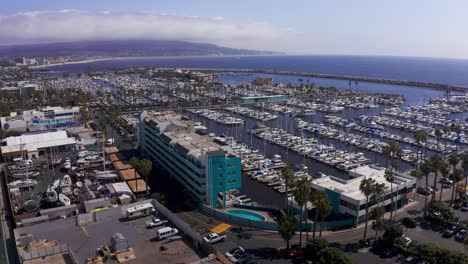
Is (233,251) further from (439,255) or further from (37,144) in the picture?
(37,144)

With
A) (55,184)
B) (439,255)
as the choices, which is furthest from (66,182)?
(439,255)

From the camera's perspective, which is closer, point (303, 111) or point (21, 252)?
point (21, 252)

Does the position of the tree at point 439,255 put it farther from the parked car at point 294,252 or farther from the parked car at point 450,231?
the parked car at point 294,252

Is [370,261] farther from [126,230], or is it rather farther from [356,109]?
[356,109]

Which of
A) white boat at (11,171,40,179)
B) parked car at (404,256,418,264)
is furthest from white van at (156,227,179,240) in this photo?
white boat at (11,171,40,179)

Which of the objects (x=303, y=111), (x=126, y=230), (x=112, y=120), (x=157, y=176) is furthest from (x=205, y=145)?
(x=303, y=111)

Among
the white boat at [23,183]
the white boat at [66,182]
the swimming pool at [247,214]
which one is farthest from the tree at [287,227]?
the white boat at [23,183]
